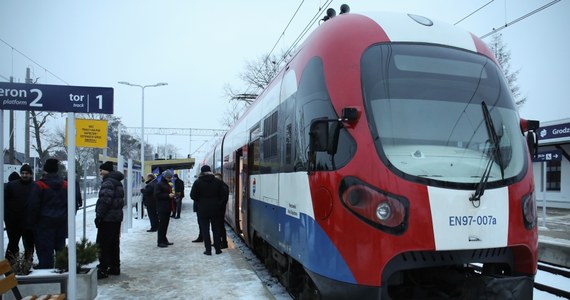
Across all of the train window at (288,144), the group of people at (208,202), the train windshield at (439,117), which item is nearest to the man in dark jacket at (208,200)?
the group of people at (208,202)

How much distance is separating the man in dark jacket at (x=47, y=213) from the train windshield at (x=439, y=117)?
4.80m

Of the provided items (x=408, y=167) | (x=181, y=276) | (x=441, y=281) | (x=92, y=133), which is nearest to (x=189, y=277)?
(x=181, y=276)

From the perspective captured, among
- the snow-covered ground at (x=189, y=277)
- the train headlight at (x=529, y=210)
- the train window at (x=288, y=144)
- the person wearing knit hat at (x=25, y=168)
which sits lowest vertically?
the snow-covered ground at (x=189, y=277)

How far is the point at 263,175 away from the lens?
691cm

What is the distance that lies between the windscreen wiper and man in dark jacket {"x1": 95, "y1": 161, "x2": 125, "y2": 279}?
208 inches

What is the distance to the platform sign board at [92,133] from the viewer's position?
11.2 metres

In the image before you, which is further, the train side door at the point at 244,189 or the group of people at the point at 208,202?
the group of people at the point at 208,202

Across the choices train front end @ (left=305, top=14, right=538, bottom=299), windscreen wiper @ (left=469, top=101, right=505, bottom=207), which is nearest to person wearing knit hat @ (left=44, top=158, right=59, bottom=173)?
train front end @ (left=305, top=14, right=538, bottom=299)

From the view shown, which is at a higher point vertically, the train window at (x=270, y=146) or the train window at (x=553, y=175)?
the train window at (x=270, y=146)

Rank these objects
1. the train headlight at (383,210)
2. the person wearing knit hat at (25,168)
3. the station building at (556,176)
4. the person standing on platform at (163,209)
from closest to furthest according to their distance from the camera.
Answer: the train headlight at (383,210), the person wearing knit hat at (25,168), the person standing on platform at (163,209), the station building at (556,176)

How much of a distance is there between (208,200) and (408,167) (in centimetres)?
598

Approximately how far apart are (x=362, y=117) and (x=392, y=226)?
99cm

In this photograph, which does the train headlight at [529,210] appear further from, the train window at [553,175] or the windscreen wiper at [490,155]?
the train window at [553,175]

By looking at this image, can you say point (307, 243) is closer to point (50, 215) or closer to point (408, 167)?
point (408, 167)
